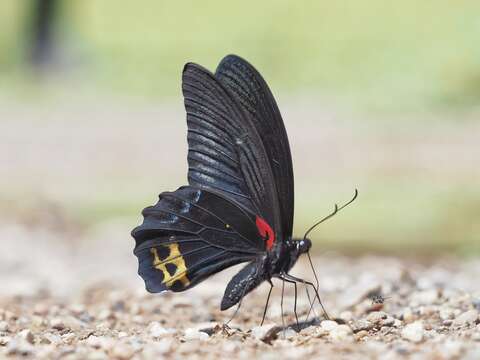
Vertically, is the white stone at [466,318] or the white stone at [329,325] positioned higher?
the white stone at [466,318]

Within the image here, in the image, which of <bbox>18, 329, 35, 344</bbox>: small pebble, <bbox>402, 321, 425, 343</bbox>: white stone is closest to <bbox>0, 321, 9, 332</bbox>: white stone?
<bbox>18, 329, 35, 344</bbox>: small pebble

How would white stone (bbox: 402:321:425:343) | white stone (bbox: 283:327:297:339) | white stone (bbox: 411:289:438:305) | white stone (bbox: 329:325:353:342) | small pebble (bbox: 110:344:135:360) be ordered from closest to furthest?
small pebble (bbox: 110:344:135:360) → white stone (bbox: 402:321:425:343) → white stone (bbox: 329:325:353:342) → white stone (bbox: 283:327:297:339) → white stone (bbox: 411:289:438:305)

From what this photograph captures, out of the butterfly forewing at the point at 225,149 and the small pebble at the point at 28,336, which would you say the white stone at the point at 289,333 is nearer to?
the butterfly forewing at the point at 225,149

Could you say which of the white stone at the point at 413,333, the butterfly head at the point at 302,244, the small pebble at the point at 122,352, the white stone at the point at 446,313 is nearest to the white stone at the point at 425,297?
the white stone at the point at 446,313

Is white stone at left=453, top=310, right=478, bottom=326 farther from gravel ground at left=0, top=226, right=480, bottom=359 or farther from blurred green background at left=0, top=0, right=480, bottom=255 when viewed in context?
blurred green background at left=0, top=0, right=480, bottom=255

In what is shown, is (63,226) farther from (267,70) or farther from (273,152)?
(267,70)

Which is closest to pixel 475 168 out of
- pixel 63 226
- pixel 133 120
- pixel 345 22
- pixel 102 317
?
pixel 63 226
